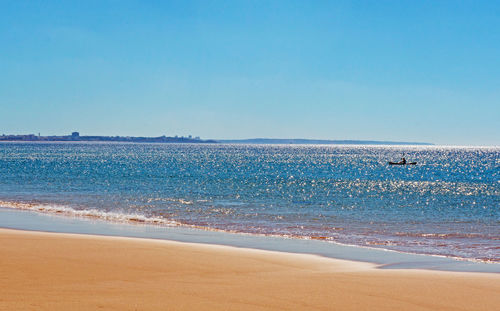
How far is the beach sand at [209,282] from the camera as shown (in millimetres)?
9477

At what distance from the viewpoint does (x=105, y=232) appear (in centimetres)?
2184

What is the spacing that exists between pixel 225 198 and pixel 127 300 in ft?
106

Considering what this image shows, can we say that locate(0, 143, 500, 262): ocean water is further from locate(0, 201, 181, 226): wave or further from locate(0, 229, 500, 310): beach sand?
locate(0, 229, 500, 310): beach sand

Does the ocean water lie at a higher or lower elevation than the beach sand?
lower

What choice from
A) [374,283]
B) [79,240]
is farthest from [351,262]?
[79,240]

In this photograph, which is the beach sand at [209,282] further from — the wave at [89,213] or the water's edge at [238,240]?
the wave at [89,213]

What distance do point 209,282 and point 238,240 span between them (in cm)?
880

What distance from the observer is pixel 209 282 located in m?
11.5

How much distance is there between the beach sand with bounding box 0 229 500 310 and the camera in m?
9.48

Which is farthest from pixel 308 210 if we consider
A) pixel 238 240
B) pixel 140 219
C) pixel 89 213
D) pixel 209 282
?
pixel 209 282

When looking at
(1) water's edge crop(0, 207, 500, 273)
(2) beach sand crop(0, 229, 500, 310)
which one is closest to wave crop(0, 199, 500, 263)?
(1) water's edge crop(0, 207, 500, 273)

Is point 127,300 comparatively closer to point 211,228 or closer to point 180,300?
point 180,300

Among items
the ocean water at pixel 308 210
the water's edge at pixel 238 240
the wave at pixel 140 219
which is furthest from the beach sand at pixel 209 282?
Answer: the ocean water at pixel 308 210

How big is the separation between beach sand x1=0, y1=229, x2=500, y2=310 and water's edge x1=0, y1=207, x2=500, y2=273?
4.91 ft
